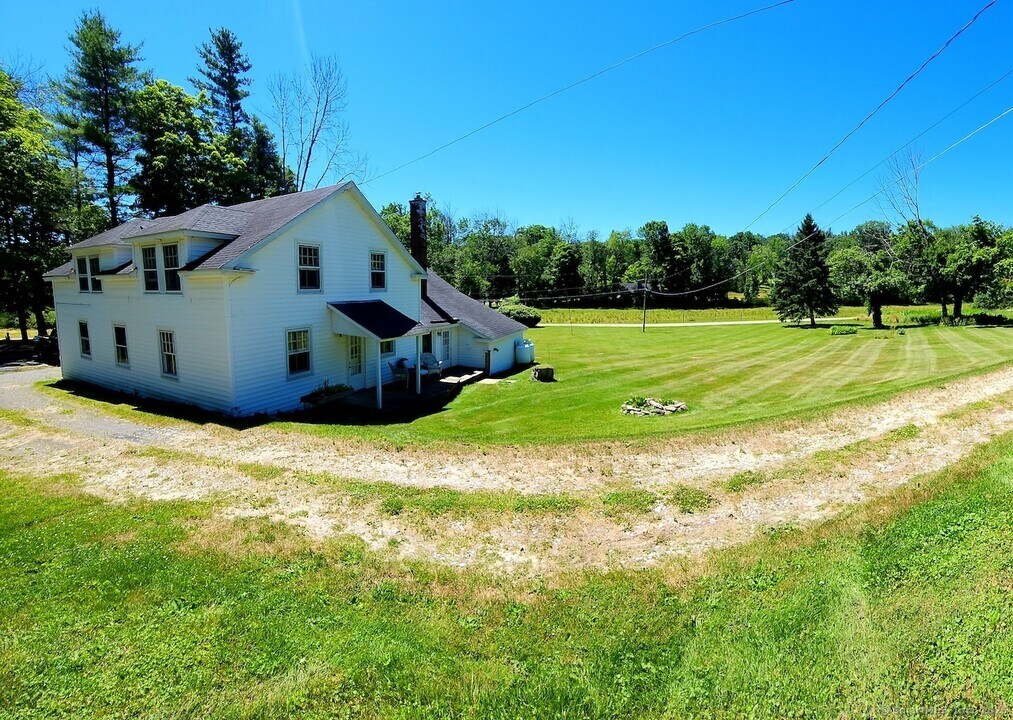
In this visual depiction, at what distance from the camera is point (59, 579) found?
17.8ft

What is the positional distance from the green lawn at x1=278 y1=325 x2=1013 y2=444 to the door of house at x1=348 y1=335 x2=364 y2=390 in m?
3.52

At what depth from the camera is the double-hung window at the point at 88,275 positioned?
56.3 feet

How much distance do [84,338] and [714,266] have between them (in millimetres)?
80917

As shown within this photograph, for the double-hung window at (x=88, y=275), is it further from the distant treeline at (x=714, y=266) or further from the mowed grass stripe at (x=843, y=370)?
the distant treeline at (x=714, y=266)

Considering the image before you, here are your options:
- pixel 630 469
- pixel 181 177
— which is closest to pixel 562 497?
pixel 630 469

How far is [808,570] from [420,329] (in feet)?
45.7

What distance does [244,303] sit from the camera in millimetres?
13344

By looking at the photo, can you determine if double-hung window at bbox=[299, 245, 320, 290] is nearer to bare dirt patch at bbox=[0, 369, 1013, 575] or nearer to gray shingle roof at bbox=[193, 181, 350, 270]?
gray shingle roof at bbox=[193, 181, 350, 270]

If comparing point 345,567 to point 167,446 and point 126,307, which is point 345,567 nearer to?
point 167,446

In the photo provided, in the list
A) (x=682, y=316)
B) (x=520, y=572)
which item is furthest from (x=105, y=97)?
(x=682, y=316)

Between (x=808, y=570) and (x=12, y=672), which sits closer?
(x=12, y=672)

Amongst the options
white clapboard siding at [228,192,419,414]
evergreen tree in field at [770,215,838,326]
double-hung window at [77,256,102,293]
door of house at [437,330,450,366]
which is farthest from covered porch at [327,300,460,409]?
evergreen tree in field at [770,215,838,326]

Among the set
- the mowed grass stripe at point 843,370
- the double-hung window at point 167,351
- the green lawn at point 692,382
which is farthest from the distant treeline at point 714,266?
the double-hung window at point 167,351

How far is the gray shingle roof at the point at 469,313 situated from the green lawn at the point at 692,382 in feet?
9.29
